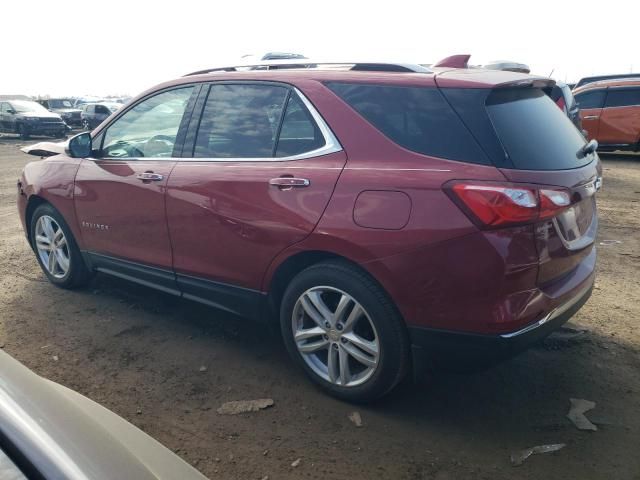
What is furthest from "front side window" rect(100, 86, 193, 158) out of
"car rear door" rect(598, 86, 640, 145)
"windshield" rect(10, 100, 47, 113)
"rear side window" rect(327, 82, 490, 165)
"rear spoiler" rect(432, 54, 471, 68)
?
"windshield" rect(10, 100, 47, 113)

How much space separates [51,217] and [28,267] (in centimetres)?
100

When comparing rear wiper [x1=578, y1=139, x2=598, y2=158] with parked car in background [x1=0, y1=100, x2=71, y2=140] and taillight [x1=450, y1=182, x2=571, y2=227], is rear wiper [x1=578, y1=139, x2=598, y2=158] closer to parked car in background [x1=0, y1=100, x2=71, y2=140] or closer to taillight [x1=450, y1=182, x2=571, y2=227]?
taillight [x1=450, y1=182, x2=571, y2=227]

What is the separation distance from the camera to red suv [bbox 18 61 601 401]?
262 centimetres

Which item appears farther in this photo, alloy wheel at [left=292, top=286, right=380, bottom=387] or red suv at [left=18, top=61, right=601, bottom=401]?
alloy wheel at [left=292, top=286, right=380, bottom=387]

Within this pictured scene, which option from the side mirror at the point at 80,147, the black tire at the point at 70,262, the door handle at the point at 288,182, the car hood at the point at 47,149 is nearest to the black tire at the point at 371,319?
the door handle at the point at 288,182

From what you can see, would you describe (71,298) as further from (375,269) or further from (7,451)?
(7,451)

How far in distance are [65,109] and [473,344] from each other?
35.0 metres

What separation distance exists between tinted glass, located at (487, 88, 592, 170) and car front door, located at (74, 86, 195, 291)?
2.06 meters

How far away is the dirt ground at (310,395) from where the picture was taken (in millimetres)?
2676

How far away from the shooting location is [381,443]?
9.21 ft

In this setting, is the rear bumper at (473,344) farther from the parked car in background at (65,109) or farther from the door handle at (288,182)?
the parked car in background at (65,109)

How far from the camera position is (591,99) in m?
14.1

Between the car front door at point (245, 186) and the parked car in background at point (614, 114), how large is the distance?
1217cm

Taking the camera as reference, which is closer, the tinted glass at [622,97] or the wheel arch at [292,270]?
the wheel arch at [292,270]
